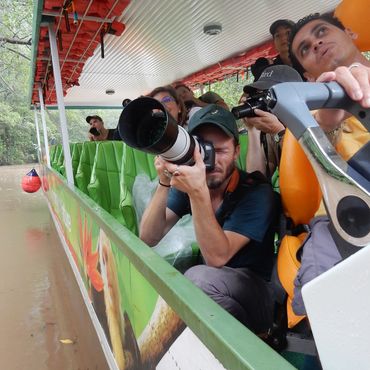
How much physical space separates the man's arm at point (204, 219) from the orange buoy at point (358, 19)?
995 mm

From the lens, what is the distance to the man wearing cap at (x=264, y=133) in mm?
966

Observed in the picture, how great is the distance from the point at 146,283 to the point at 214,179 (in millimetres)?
414

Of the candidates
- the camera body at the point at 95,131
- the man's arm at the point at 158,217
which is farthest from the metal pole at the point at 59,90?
the camera body at the point at 95,131

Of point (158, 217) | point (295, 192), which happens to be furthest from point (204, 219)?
point (158, 217)

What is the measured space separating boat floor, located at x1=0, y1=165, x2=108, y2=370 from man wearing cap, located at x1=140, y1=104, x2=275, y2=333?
3.81 ft

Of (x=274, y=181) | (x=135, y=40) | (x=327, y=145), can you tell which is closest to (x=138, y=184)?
(x=274, y=181)

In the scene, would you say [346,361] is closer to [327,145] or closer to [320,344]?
[320,344]

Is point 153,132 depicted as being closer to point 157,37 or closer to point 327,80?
point 327,80

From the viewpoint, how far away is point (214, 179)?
3.82 feet

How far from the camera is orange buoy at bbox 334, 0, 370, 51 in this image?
1.48m

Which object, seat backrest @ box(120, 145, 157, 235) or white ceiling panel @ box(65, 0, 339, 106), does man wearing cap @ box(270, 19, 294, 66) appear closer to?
white ceiling panel @ box(65, 0, 339, 106)

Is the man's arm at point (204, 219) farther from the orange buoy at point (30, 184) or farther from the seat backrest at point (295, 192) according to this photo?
the orange buoy at point (30, 184)

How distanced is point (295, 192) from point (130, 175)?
1496mm

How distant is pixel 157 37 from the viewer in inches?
117
